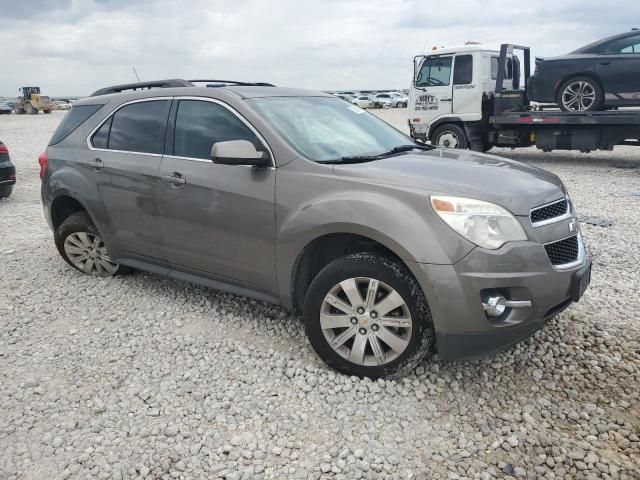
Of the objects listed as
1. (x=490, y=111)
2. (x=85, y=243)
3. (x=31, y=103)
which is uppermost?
(x=31, y=103)

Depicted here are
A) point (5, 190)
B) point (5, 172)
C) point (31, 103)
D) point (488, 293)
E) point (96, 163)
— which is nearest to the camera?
point (488, 293)

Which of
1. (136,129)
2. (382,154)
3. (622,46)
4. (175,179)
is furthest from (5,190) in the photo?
(622,46)

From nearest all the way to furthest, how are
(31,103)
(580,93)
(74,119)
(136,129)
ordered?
1. (136,129)
2. (74,119)
3. (580,93)
4. (31,103)

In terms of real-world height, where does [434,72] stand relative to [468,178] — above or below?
above

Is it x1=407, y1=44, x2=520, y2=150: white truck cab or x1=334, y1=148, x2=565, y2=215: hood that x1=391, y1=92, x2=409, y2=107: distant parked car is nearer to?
x1=407, y1=44, x2=520, y2=150: white truck cab

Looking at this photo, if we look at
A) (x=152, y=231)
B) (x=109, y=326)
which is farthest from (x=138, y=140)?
(x=109, y=326)

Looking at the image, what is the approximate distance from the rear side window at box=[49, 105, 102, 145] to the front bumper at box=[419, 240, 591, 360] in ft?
11.4

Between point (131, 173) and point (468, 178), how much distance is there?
101 inches

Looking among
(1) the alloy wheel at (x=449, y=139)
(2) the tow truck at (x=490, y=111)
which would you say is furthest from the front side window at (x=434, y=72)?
(1) the alloy wheel at (x=449, y=139)

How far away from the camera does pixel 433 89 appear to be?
1249 centimetres

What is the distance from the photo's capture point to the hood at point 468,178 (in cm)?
291

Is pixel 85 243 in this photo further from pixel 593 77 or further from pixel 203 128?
pixel 593 77

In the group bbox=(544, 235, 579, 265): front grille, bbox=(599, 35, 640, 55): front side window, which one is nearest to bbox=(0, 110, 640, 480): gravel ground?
bbox=(544, 235, 579, 265): front grille

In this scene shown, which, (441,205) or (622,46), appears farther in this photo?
(622,46)
